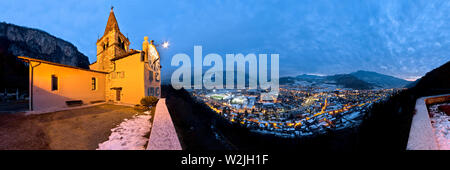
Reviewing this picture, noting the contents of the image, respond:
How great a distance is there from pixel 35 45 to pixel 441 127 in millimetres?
58675

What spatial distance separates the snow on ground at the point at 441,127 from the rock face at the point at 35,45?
50.1m

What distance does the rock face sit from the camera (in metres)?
25.8

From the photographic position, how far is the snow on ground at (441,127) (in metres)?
2.44

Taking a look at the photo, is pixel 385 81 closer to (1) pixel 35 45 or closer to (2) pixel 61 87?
(2) pixel 61 87

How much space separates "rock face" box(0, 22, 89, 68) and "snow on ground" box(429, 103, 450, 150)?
5011 centimetres

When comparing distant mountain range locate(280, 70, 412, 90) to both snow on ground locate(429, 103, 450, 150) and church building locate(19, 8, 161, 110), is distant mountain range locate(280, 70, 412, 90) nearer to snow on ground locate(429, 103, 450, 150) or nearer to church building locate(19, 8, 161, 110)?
snow on ground locate(429, 103, 450, 150)

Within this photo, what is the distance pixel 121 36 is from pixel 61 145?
16394mm

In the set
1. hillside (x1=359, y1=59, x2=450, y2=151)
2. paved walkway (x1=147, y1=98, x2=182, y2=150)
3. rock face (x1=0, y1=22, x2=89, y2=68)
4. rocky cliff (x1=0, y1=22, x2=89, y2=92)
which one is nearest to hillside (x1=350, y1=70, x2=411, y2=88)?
hillside (x1=359, y1=59, x2=450, y2=151)

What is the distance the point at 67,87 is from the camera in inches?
362

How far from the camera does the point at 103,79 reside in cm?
1221

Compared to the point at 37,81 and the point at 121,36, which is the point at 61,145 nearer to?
the point at 37,81

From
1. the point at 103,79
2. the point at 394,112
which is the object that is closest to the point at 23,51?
the point at 103,79
